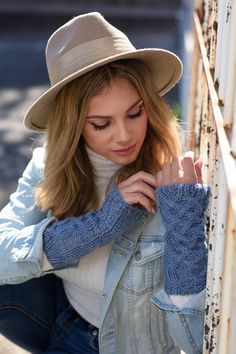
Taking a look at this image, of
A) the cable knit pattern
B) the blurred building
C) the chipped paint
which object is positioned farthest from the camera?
the blurred building

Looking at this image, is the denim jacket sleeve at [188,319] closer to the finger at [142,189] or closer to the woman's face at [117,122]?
the finger at [142,189]

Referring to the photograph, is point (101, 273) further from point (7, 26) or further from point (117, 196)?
point (7, 26)

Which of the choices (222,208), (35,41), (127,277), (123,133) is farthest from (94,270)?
(35,41)

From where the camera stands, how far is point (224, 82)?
6.29 feet

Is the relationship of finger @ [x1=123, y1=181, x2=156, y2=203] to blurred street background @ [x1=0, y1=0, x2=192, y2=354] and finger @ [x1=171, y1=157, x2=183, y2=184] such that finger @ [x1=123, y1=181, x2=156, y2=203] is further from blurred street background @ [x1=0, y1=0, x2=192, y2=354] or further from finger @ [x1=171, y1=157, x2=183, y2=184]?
blurred street background @ [x1=0, y1=0, x2=192, y2=354]

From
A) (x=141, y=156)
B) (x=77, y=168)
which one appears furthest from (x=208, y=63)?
(x=77, y=168)

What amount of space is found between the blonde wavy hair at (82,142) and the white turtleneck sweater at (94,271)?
28 mm

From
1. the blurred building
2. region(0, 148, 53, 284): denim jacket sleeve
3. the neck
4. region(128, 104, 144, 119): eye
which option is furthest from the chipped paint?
the blurred building

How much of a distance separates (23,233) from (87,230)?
0.77 ft

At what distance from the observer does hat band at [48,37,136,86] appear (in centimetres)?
232

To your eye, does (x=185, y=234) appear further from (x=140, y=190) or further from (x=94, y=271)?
(x=94, y=271)

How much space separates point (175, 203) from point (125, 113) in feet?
1.14

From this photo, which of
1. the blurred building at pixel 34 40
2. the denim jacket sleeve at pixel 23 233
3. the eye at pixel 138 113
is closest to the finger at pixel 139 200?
the eye at pixel 138 113

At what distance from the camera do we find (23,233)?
2.46m
